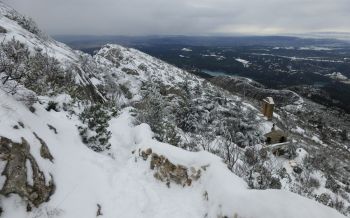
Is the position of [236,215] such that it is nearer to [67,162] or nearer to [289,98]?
[67,162]

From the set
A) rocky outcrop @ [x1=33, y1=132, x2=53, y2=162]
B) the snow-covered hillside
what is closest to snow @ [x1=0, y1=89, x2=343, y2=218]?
the snow-covered hillside

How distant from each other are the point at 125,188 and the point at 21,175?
3.99m

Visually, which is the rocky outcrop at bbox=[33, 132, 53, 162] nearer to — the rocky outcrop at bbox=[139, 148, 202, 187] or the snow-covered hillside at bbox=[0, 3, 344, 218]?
the snow-covered hillside at bbox=[0, 3, 344, 218]

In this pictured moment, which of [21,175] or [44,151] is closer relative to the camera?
[21,175]

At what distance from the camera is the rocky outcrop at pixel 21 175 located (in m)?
8.59

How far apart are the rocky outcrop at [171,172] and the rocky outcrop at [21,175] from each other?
14.9ft

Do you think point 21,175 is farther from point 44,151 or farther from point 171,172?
point 171,172

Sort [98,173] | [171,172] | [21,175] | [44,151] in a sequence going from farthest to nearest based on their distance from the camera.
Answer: [171,172] < [98,173] < [44,151] < [21,175]

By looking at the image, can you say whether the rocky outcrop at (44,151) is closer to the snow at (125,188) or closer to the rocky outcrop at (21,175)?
the snow at (125,188)

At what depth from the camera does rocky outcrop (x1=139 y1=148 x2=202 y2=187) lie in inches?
482

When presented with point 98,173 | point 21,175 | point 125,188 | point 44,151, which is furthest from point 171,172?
point 21,175

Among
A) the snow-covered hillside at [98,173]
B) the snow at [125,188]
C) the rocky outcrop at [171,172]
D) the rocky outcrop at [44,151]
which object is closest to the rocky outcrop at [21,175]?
the snow-covered hillside at [98,173]

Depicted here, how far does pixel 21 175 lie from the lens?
895cm

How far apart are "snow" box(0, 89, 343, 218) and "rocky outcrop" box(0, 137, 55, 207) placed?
8.7 inches
